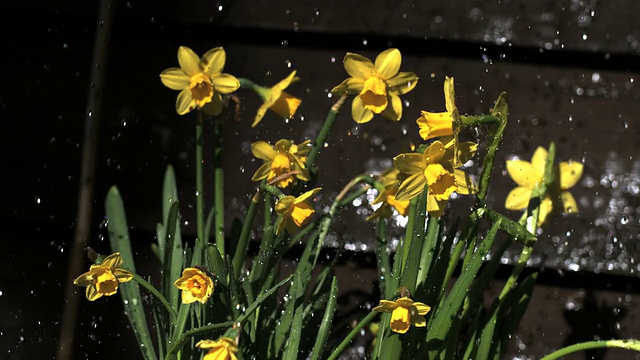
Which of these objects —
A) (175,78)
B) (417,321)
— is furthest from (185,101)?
(417,321)

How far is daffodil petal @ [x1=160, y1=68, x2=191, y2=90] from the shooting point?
3.59ft

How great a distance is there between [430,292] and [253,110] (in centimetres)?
57

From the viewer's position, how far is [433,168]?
893 millimetres

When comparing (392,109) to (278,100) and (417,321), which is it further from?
(417,321)

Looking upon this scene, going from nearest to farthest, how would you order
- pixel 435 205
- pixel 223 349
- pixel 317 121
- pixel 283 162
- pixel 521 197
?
1. pixel 223 349
2. pixel 435 205
3. pixel 283 162
4. pixel 521 197
5. pixel 317 121

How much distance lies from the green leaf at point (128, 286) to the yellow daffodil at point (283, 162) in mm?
223

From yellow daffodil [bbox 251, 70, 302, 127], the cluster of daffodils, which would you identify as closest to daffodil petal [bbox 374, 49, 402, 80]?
yellow daffodil [bbox 251, 70, 302, 127]

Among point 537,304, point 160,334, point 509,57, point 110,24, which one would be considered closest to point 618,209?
point 537,304

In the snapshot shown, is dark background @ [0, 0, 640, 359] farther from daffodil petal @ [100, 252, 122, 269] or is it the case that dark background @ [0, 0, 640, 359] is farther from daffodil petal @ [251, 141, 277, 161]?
daffodil petal @ [100, 252, 122, 269]

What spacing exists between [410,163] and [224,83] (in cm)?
31

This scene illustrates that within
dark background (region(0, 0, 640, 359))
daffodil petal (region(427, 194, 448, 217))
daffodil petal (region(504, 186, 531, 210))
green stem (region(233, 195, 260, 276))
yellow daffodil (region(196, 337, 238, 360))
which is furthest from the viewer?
dark background (region(0, 0, 640, 359))

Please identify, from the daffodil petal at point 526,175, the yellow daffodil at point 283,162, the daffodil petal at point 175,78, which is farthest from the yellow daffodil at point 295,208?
the daffodil petal at point 526,175

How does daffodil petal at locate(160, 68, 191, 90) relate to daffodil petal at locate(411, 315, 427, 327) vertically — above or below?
above

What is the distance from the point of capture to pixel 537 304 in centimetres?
138
